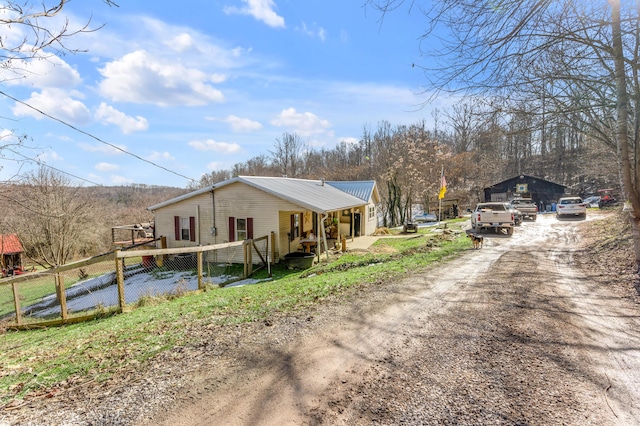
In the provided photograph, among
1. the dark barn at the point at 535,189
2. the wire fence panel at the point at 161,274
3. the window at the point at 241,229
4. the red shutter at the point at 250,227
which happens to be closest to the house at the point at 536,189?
the dark barn at the point at 535,189

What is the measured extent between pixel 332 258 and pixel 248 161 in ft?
188

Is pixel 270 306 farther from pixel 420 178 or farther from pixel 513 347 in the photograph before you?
pixel 420 178

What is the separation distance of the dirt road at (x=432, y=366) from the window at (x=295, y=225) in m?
10.9

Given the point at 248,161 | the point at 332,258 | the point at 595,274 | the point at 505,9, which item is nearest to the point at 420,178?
the point at 332,258

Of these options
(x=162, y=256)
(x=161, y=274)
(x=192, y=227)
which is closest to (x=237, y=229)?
(x=192, y=227)

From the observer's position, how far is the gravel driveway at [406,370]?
8.76ft

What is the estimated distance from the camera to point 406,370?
10.9 ft

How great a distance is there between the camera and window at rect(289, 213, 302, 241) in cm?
1669

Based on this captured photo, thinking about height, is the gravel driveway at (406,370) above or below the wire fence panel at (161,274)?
above

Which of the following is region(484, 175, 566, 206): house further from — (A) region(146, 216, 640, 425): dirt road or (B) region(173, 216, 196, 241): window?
(A) region(146, 216, 640, 425): dirt road

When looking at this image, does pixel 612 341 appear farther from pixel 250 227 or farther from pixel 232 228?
pixel 232 228

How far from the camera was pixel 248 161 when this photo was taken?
6806 centimetres

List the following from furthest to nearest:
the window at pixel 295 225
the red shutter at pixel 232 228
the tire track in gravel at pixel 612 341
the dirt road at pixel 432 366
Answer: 1. the window at pixel 295 225
2. the red shutter at pixel 232 228
3. the tire track in gravel at pixel 612 341
4. the dirt road at pixel 432 366

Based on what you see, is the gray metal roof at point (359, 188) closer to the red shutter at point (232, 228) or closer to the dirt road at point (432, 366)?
the red shutter at point (232, 228)
